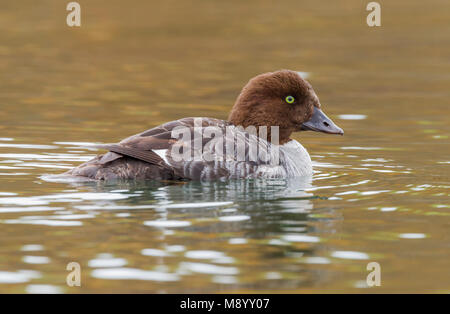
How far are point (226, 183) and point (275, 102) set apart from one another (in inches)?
56.3

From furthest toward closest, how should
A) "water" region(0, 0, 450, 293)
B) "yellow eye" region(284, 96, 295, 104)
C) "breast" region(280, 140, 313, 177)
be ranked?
1. "yellow eye" region(284, 96, 295, 104)
2. "breast" region(280, 140, 313, 177)
3. "water" region(0, 0, 450, 293)

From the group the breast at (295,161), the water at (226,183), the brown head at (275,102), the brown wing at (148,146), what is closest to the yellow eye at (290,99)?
the brown head at (275,102)

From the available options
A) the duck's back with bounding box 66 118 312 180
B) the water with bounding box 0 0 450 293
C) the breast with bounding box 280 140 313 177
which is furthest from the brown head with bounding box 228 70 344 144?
Answer: the water with bounding box 0 0 450 293

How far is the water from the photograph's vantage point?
662 cm

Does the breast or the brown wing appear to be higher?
the brown wing

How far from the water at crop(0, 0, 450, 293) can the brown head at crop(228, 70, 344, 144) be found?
2.40 feet

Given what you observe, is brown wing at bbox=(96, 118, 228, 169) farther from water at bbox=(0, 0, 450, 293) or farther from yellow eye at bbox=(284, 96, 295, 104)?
yellow eye at bbox=(284, 96, 295, 104)

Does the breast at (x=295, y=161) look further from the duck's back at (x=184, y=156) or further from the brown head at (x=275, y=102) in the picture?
the duck's back at (x=184, y=156)

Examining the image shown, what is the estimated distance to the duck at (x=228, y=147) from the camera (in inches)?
367

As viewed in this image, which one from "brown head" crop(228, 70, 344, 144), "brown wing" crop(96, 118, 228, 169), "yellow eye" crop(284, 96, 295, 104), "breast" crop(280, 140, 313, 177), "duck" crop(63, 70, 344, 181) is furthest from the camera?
"yellow eye" crop(284, 96, 295, 104)

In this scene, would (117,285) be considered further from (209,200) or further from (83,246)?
(209,200)

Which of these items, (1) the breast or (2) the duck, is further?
(1) the breast

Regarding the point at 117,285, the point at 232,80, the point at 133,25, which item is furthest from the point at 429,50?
the point at 117,285

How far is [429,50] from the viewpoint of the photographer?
2130 centimetres
